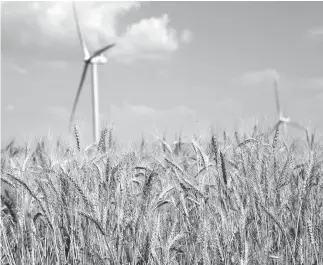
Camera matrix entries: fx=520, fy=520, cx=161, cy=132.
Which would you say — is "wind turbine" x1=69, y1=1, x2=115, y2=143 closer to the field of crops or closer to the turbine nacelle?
the turbine nacelle

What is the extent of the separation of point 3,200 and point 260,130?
2.72 m

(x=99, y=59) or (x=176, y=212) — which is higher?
(x=99, y=59)

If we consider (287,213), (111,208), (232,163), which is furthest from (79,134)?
(287,213)

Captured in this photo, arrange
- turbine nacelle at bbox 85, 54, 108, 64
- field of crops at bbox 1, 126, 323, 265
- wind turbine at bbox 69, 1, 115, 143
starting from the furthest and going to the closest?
turbine nacelle at bbox 85, 54, 108, 64
wind turbine at bbox 69, 1, 115, 143
field of crops at bbox 1, 126, 323, 265

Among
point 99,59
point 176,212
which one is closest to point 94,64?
point 99,59

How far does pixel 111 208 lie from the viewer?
4.16 m

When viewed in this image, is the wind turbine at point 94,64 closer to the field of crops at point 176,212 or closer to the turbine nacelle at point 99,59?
the turbine nacelle at point 99,59

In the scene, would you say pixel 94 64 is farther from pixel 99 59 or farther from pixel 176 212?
pixel 176 212

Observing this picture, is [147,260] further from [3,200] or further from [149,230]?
[3,200]

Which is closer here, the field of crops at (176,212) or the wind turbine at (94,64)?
the field of crops at (176,212)

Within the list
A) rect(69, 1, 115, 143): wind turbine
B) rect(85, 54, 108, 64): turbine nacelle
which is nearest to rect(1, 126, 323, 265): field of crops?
rect(69, 1, 115, 143): wind turbine

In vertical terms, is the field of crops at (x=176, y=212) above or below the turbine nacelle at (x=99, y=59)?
below

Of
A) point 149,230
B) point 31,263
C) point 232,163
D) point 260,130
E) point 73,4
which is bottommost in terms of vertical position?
point 31,263

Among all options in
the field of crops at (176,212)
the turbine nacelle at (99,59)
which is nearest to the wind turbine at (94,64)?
the turbine nacelle at (99,59)
